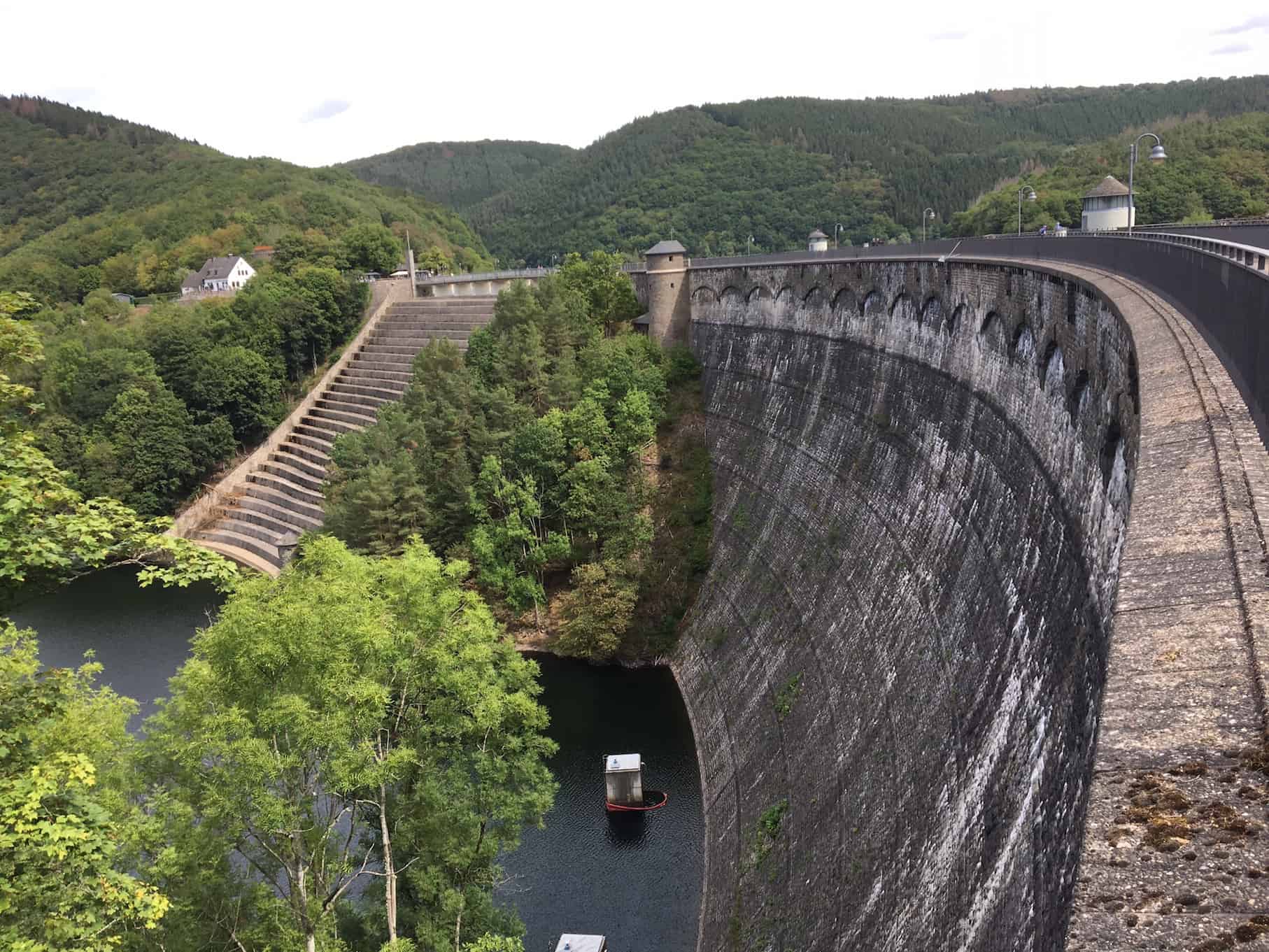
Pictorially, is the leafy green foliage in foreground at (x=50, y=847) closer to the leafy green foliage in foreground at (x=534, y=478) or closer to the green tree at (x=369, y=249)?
the leafy green foliage in foreground at (x=534, y=478)

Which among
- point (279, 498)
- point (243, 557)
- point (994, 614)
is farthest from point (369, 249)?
point (994, 614)

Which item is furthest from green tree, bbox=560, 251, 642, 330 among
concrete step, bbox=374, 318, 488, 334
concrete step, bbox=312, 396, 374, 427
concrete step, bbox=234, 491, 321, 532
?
concrete step, bbox=234, 491, 321, 532

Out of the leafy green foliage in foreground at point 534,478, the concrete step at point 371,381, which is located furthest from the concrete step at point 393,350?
the leafy green foliage in foreground at point 534,478

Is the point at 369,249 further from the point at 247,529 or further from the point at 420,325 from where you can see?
the point at 247,529

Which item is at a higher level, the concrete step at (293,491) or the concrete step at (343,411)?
the concrete step at (343,411)

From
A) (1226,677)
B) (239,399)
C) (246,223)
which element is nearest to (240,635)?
(1226,677)

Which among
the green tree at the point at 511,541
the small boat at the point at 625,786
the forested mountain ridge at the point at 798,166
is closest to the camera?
the small boat at the point at 625,786

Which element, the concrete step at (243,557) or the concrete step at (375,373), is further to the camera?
the concrete step at (375,373)
